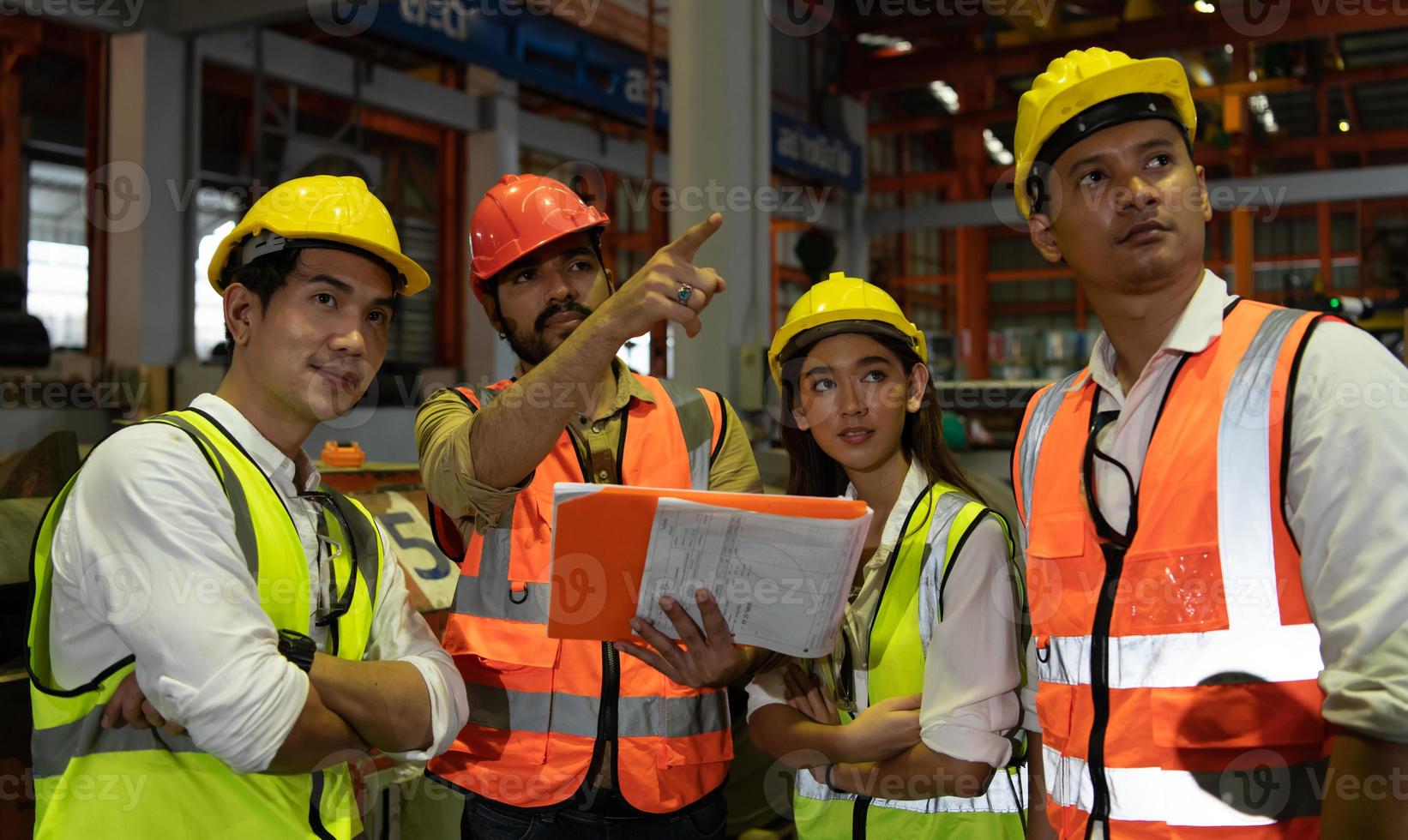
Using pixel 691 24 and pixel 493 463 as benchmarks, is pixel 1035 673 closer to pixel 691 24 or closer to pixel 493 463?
pixel 493 463

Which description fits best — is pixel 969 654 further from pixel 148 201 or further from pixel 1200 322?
pixel 148 201

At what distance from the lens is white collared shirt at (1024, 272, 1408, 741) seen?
1.18 m

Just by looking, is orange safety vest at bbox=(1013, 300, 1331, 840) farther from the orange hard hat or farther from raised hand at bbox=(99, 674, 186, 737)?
raised hand at bbox=(99, 674, 186, 737)

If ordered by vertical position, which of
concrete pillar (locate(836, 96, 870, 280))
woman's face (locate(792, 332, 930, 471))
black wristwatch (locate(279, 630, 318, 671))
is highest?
concrete pillar (locate(836, 96, 870, 280))

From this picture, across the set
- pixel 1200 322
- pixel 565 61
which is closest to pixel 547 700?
pixel 1200 322

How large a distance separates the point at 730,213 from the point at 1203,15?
7900 millimetres

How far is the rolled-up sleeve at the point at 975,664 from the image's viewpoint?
1.76 m

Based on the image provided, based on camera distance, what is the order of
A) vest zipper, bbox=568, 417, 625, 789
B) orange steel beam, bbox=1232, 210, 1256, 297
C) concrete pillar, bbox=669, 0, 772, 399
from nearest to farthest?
vest zipper, bbox=568, 417, 625, 789 < concrete pillar, bbox=669, 0, 772, 399 < orange steel beam, bbox=1232, 210, 1256, 297

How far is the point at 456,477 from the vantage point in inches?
74.4

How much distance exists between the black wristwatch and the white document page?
515 millimetres

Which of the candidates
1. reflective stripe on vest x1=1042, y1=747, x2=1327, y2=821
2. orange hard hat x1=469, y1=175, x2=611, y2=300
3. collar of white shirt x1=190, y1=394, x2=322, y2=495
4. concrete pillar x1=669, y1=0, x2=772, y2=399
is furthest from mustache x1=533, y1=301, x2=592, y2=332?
concrete pillar x1=669, y1=0, x2=772, y2=399

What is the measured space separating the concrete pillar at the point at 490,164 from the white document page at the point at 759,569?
1158cm

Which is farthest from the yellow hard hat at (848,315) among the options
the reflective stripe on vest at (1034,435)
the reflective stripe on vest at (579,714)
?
the reflective stripe on vest at (579,714)

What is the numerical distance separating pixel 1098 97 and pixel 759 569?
0.90 metres
